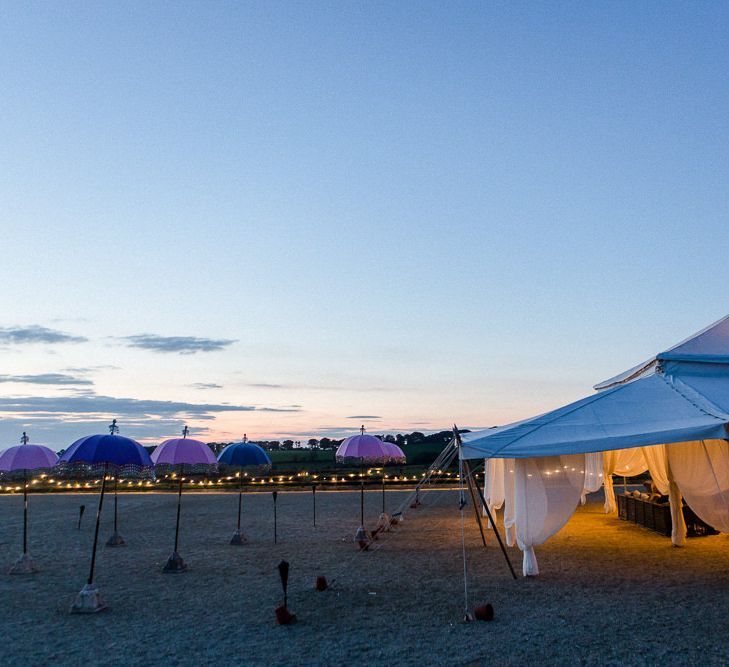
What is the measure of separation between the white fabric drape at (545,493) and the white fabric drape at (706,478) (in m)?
2.67

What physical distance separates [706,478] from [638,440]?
11.5 ft

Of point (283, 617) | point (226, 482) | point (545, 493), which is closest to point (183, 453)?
point (283, 617)

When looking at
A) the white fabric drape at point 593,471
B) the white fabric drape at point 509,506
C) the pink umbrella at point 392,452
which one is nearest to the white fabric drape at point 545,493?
the white fabric drape at point 509,506

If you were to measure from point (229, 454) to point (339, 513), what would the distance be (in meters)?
4.26

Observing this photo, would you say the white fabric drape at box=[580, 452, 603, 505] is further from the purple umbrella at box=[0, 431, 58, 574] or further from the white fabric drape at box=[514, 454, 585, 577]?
the purple umbrella at box=[0, 431, 58, 574]

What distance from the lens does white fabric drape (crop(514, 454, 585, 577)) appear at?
958cm

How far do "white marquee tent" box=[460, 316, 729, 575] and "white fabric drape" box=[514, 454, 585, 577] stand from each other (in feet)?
0.05

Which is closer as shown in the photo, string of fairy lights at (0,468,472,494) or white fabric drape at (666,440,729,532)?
white fabric drape at (666,440,729,532)

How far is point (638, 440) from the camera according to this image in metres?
8.45

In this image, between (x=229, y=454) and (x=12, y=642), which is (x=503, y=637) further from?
(x=229, y=454)

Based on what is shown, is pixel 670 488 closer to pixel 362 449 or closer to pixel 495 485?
pixel 495 485

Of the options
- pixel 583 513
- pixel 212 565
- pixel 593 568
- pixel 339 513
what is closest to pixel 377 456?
pixel 339 513

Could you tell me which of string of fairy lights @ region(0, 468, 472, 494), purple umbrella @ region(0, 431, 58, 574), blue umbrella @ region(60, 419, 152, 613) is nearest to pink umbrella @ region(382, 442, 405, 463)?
blue umbrella @ region(60, 419, 152, 613)

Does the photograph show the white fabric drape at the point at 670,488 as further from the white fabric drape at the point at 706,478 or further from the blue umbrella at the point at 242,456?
the blue umbrella at the point at 242,456
